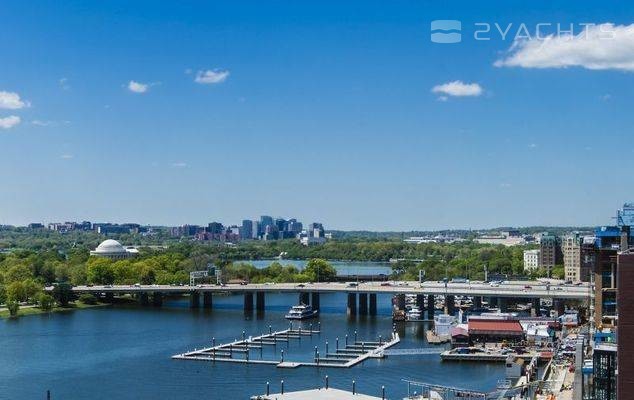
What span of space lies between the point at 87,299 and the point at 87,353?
22797 mm

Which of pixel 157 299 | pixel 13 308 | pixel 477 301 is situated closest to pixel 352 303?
pixel 477 301

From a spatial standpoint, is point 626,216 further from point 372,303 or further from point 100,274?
point 100,274

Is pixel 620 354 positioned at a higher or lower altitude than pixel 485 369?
higher

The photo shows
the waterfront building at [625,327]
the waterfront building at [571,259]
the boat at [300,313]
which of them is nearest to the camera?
the waterfront building at [625,327]

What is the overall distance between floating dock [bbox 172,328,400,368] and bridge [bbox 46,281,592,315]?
12.8 metres

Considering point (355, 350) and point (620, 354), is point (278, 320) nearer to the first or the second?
point (355, 350)

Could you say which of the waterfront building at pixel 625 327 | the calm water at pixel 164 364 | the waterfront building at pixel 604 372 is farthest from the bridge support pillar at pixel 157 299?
the waterfront building at pixel 625 327

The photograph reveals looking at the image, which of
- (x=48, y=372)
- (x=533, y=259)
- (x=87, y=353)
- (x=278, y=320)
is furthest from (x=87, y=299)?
(x=533, y=259)

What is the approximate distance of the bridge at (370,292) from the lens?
5184cm

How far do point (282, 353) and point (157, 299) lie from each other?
83.9 ft

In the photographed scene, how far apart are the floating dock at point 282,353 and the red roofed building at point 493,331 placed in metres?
3.14

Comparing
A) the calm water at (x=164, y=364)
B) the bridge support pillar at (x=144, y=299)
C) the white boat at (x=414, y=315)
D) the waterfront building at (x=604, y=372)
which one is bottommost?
the calm water at (x=164, y=364)

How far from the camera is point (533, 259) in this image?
88.2m

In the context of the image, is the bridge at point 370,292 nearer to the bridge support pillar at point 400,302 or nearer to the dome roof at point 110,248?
the bridge support pillar at point 400,302
